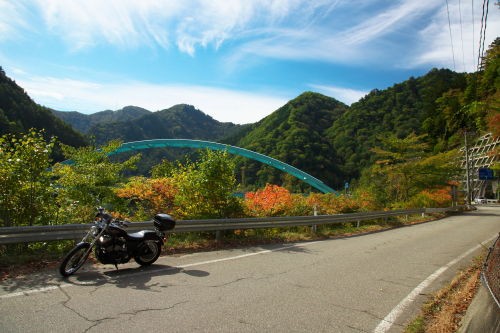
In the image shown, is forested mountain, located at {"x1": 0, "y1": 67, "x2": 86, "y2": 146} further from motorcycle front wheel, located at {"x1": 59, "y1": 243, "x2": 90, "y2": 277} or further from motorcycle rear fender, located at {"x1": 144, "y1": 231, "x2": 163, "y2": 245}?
motorcycle front wheel, located at {"x1": 59, "y1": 243, "x2": 90, "y2": 277}

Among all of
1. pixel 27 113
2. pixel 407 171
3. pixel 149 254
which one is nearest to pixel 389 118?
pixel 407 171

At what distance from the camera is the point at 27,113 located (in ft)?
219

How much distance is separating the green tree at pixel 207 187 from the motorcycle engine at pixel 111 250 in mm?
4701

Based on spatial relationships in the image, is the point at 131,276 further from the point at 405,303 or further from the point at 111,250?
the point at 405,303

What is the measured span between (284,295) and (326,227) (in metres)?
10.9

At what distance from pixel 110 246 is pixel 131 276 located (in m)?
0.64

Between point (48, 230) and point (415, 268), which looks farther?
point (415, 268)

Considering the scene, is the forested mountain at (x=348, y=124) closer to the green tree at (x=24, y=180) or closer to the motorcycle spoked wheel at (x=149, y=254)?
the green tree at (x=24, y=180)

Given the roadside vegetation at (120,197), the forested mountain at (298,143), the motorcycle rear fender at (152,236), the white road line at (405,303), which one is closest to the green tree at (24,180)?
the roadside vegetation at (120,197)

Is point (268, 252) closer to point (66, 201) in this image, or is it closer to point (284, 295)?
point (284, 295)

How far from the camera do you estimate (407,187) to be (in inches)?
1250

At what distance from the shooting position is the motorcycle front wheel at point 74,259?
5602 millimetres

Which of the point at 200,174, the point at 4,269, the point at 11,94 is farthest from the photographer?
the point at 11,94

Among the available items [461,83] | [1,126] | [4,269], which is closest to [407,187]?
[4,269]
